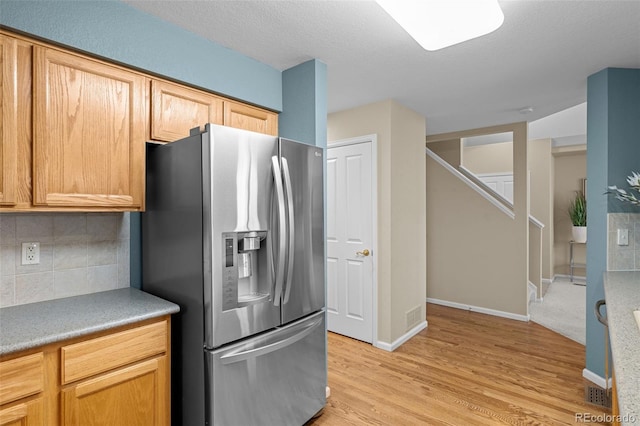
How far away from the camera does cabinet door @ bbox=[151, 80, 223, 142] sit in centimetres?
195

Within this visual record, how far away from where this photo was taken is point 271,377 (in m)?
1.82

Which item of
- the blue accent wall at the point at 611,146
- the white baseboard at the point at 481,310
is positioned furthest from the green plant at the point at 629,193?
the white baseboard at the point at 481,310

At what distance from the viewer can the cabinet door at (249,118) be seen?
90.9 inches

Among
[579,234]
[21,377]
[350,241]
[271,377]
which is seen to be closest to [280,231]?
[271,377]

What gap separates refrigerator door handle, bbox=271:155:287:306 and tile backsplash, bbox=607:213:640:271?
2.49m

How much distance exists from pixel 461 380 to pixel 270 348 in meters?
1.74

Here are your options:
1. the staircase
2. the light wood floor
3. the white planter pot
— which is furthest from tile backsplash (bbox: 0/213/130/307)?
the white planter pot

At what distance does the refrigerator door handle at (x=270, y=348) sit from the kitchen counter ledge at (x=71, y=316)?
36 cm

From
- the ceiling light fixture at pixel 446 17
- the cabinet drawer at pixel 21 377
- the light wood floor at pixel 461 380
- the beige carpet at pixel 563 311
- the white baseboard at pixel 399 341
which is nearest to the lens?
the cabinet drawer at pixel 21 377

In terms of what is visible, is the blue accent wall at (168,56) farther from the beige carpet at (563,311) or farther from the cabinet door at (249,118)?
the beige carpet at (563,311)

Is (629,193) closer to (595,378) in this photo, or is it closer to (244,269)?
(595,378)

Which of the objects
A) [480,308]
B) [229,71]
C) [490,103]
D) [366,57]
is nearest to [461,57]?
[366,57]

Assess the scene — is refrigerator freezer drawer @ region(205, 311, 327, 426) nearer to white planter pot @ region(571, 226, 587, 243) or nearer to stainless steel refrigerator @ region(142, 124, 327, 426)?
stainless steel refrigerator @ region(142, 124, 327, 426)

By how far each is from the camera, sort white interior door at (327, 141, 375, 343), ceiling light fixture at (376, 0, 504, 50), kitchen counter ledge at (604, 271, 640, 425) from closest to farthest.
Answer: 1. kitchen counter ledge at (604, 271, 640, 425)
2. ceiling light fixture at (376, 0, 504, 50)
3. white interior door at (327, 141, 375, 343)
